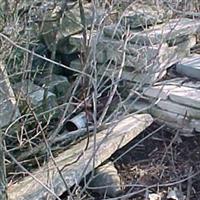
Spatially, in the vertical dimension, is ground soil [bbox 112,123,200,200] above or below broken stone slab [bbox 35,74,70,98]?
below

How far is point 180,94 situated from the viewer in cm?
379

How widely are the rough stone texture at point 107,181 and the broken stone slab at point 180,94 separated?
2.14 feet

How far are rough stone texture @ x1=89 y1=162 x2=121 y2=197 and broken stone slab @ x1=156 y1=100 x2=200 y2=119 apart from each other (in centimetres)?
69

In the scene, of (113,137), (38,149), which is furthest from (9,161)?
(113,137)

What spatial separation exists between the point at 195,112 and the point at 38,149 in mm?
1173

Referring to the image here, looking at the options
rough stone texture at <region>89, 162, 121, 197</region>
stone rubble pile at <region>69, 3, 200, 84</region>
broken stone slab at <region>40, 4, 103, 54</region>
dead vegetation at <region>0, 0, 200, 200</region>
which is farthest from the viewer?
broken stone slab at <region>40, 4, 103, 54</region>

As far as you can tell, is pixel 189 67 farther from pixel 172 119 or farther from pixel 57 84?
pixel 57 84

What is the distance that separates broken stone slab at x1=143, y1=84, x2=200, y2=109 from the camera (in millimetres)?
3721

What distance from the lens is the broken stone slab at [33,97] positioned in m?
3.26

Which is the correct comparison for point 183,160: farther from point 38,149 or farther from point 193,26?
point 193,26

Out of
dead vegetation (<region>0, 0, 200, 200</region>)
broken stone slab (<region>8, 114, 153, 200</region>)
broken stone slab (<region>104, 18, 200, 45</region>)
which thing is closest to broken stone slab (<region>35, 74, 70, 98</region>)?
dead vegetation (<region>0, 0, 200, 200</region>)

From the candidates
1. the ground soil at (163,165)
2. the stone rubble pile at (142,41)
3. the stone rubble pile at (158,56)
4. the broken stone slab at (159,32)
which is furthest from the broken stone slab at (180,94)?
the broken stone slab at (159,32)

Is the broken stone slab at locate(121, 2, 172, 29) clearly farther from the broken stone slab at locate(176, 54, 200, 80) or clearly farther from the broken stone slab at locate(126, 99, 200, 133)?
the broken stone slab at locate(126, 99, 200, 133)

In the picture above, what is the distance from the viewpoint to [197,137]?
144 inches
